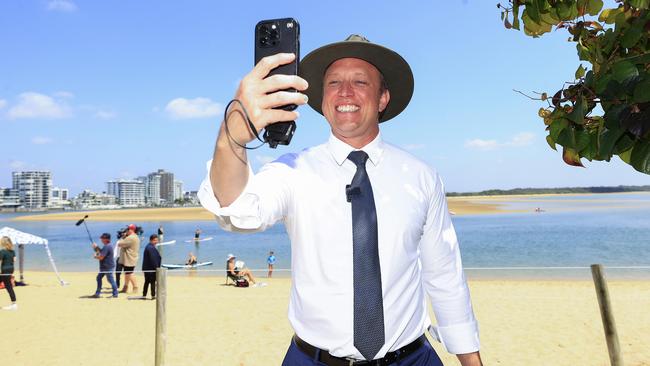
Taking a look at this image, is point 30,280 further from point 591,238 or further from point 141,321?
point 591,238

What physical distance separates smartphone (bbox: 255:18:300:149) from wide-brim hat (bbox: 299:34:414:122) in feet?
2.18

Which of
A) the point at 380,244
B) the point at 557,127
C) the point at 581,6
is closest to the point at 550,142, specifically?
the point at 557,127

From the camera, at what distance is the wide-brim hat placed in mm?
2080

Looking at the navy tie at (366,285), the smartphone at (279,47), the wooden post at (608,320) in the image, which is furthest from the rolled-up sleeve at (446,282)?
the wooden post at (608,320)

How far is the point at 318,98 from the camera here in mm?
2391

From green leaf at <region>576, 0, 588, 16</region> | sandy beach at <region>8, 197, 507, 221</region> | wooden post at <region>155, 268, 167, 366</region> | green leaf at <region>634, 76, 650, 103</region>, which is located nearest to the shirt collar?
green leaf at <region>576, 0, 588, 16</region>

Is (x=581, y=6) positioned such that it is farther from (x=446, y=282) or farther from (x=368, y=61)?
(x=446, y=282)

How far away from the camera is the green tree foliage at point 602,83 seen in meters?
1.31

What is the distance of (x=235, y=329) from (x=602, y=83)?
9.17 m

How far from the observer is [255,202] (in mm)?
1694

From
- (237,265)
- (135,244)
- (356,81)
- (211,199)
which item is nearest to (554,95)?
(356,81)

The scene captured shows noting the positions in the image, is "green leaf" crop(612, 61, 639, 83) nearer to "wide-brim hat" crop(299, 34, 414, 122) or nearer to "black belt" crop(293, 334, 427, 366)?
"wide-brim hat" crop(299, 34, 414, 122)

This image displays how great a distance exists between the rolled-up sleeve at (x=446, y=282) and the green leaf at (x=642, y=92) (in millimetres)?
1037

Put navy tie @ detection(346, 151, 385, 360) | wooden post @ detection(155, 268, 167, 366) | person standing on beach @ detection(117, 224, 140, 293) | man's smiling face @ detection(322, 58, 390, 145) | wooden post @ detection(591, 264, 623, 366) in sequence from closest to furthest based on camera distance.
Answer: navy tie @ detection(346, 151, 385, 360) → man's smiling face @ detection(322, 58, 390, 145) → wooden post @ detection(591, 264, 623, 366) → wooden post @ detection(155, 268, 167, 366) → person standing on beach @ detection(117, 224, 140, 293)
